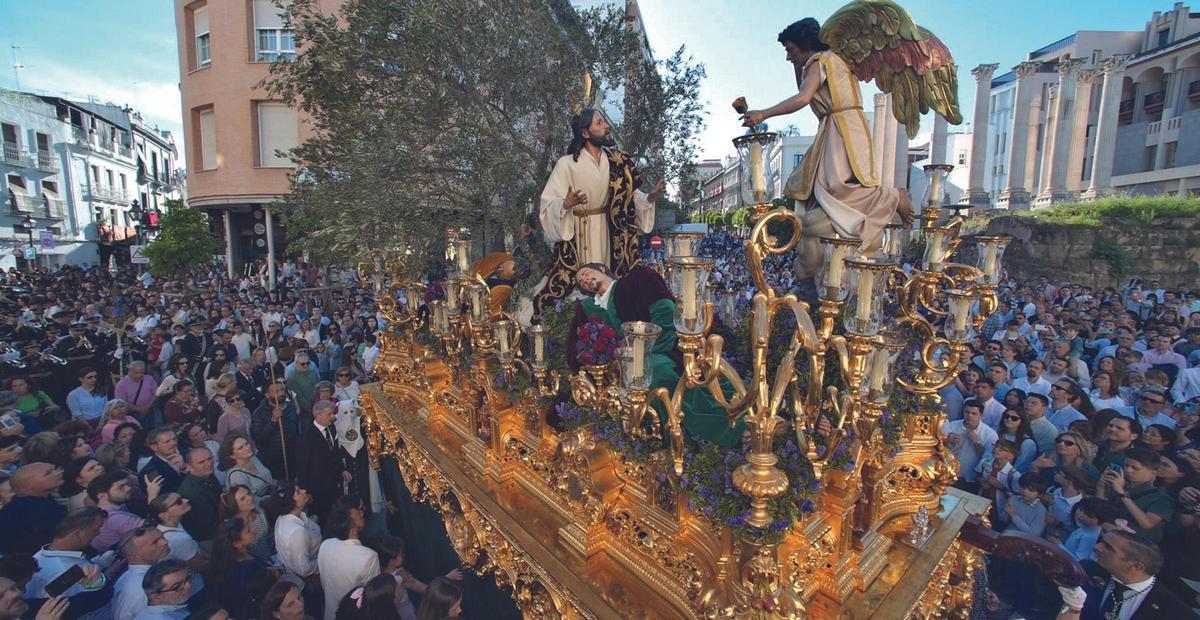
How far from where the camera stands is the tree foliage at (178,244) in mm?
19484

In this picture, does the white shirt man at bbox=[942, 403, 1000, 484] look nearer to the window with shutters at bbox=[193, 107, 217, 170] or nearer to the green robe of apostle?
the green robe of apostle

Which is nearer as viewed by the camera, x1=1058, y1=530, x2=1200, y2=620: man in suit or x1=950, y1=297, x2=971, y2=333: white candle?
x1=950, y1=297, x2=971, y2=333: white candle

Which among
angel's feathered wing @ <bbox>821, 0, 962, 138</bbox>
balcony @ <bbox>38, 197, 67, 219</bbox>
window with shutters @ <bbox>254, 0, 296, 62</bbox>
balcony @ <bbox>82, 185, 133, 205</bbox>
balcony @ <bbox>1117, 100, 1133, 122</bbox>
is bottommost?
angel's feathered wing @ <bbox>821, 0, 962, 138</bbox>

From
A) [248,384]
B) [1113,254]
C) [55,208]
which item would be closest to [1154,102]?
[1113,254]

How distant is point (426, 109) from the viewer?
344 inches

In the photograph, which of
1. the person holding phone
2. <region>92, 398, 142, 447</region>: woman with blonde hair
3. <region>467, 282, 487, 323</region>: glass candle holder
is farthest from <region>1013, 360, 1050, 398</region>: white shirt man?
<region>92, 398, 142, 447</region>: woman with blonde hair

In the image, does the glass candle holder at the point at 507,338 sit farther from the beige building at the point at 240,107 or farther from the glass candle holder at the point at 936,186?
the beige building at the point at 240,107

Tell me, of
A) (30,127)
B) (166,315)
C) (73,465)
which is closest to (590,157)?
(73,465)

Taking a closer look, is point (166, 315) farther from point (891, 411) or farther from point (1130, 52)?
point (1130, 52)

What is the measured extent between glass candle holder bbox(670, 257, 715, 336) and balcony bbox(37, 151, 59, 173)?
139 ft

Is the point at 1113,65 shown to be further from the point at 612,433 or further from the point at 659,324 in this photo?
the point at 612,433

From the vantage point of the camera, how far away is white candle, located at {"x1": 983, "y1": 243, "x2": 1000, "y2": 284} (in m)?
2.81

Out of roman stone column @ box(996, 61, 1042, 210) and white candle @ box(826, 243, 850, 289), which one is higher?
roman stone column @ box(996, 61, 1042, 210)

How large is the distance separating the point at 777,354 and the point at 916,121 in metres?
1.82
